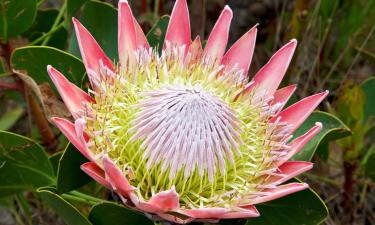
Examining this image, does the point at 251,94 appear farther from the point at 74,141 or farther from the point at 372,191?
the point at 372,191

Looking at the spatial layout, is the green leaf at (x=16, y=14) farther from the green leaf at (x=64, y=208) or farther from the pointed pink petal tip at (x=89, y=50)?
the green leaf at (x=64, y=208)

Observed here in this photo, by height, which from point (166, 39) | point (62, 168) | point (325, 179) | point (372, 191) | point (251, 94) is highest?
point (166, 39)

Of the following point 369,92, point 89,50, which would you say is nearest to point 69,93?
point 89,50

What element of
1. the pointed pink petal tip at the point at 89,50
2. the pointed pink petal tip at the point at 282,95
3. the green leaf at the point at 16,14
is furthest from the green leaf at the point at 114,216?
the green leaf at the point at 16,14

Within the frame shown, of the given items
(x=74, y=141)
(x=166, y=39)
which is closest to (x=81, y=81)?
(x=166, y=39)

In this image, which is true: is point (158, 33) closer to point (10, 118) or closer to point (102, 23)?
point (102, 23)

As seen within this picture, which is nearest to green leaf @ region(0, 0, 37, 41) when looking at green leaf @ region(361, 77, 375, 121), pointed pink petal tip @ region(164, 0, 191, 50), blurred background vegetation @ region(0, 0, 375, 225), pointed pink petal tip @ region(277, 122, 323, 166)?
blurred background vegetation @ region(0, 0, 375, 225)
